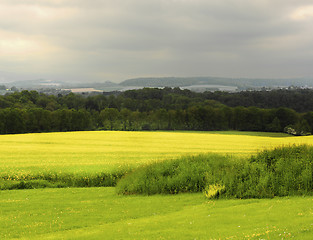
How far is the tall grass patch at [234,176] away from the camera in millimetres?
15492

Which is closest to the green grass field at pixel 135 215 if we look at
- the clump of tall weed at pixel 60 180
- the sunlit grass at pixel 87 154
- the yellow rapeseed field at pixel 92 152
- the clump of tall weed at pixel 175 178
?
the sunlit grass at pixel 87 154

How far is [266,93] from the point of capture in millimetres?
104125

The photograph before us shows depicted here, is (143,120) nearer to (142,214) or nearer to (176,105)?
(176,105)

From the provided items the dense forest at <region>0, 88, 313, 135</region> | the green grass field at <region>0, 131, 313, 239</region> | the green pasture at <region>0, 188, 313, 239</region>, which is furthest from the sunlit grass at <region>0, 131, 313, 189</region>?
the dense forest at <region>0, 88, 313, 135</region>

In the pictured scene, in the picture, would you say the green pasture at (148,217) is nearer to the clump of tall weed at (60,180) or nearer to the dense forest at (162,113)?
the clump of tall weed at (60,180)

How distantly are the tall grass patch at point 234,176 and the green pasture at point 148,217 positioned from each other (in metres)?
1.13

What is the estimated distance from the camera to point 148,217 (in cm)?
1286

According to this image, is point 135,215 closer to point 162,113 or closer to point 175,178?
point 175,178

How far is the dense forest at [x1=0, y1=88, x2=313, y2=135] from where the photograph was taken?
240 feet

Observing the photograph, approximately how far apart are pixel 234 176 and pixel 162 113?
238ft

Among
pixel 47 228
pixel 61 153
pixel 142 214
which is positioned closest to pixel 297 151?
pixel 142 214

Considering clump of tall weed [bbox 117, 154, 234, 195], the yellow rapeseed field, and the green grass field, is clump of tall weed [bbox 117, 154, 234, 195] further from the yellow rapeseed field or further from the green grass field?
the yellow rapeseed field

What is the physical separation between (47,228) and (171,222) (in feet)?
17.2

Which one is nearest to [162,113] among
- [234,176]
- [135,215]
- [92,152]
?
[92,152]
